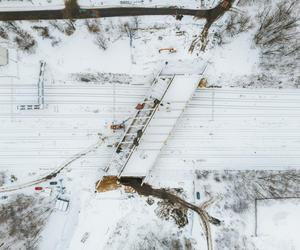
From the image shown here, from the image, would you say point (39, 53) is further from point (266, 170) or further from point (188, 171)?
point (266, 170)

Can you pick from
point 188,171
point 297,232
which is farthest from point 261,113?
point 297,232

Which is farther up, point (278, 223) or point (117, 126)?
point (117, 126)

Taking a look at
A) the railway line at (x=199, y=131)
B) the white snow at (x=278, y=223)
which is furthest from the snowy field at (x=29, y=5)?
the white snow at (x=278, y=223)

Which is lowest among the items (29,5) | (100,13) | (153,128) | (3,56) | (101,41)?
(153,128)

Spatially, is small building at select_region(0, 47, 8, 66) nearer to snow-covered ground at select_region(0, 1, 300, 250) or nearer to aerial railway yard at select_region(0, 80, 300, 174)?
snow-covered ground at select_region(0, 1, 300, 250)

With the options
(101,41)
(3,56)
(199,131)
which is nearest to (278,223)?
(199,131)

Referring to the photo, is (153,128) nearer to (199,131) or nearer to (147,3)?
(199,131)

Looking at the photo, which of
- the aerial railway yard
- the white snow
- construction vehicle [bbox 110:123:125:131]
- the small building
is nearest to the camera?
the small building

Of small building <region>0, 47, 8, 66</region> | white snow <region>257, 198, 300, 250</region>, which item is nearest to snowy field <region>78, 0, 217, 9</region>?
small building <region>0, 47, 8, 66</region>

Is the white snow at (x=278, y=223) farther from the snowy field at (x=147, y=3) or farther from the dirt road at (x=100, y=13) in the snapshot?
the snowy field at (x=147, y=3)

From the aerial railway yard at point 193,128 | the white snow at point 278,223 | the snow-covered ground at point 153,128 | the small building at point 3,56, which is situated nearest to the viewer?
the small building at point 3,56

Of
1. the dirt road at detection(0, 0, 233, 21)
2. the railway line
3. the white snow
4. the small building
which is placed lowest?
the white snow

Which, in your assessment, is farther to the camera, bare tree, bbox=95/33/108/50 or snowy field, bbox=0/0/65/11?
bare tree, bbox=95/33/108/50
